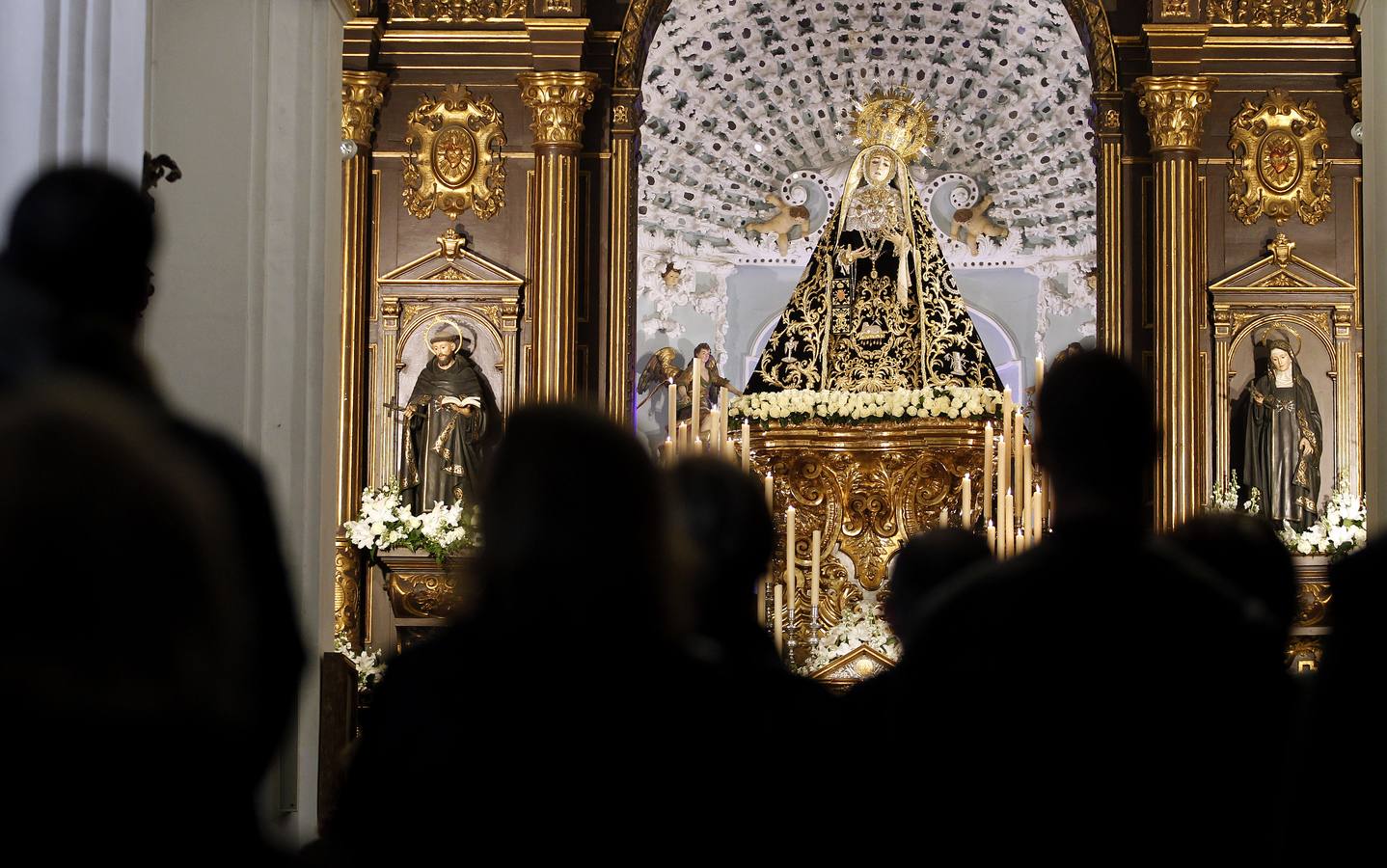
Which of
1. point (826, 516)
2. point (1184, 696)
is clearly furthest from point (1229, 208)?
point (1184, 696)

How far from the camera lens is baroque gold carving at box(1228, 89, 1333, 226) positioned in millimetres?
13469

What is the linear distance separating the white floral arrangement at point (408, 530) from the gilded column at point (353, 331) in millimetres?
851

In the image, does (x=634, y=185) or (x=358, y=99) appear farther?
(x=634, y=185)

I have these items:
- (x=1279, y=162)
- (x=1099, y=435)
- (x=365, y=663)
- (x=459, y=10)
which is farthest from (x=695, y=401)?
(x=1279, y=162)

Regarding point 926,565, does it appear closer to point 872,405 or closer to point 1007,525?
point 1007,525

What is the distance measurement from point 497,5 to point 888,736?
460 inches

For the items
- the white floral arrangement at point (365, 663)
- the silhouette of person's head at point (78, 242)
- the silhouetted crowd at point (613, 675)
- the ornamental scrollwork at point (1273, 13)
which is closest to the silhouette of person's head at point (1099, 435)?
the silhouetted crowd at point (613, 675)

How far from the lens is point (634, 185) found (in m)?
14.0

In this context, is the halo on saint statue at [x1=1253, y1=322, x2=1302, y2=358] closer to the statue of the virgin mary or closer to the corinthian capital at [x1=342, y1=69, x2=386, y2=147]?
the statue of the virgin mary

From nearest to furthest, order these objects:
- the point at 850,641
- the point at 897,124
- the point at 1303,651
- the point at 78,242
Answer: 1. the point at 78,242
2. the point at 850,641
3. the point at 1303,651
4. the point at 897,124

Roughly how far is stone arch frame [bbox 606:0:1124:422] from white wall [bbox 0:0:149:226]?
8.85m

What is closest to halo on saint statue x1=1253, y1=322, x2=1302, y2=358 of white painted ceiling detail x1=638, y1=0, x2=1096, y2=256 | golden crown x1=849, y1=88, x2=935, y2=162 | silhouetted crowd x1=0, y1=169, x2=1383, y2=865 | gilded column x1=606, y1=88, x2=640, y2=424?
white painted ceiling detail x1=638, y1=0, x2=1096, y2=256

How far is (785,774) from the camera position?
2371 millimetres

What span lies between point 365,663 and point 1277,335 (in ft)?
21.5
